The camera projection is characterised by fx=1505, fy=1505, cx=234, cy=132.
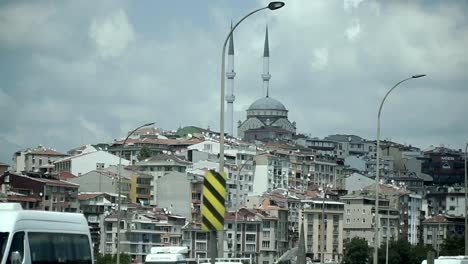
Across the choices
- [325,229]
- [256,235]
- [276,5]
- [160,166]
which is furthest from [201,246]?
[276,5]

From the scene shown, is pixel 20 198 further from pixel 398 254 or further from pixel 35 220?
pixel 35 220

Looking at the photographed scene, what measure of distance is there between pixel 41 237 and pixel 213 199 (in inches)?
118

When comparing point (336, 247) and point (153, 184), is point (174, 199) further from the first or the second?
point (336, 247)

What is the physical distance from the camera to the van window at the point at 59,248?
78.9ft

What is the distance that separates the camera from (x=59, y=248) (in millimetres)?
25375

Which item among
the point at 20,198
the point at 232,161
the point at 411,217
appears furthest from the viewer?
the point at 411,217

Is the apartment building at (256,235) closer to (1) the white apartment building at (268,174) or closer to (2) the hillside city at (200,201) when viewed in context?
(2) the hillside city at (200,201)

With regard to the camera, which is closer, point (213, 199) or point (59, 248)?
point (213, 199)

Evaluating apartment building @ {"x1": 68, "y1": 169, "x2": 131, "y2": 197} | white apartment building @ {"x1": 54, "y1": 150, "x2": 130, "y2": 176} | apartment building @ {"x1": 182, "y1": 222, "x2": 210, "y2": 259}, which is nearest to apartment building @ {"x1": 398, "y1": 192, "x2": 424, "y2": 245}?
white apartment building @ {"x1": 54, "y1": 150, "x2": 130, "y2": 176}

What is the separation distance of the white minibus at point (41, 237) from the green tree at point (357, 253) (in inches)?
4324

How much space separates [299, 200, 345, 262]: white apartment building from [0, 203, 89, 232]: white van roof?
138 metres

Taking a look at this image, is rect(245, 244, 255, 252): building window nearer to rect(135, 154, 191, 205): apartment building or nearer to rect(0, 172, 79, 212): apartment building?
rect(135, 154, 191, 205): apartment building

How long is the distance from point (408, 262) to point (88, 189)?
3602 cm

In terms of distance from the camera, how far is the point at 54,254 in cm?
2505
